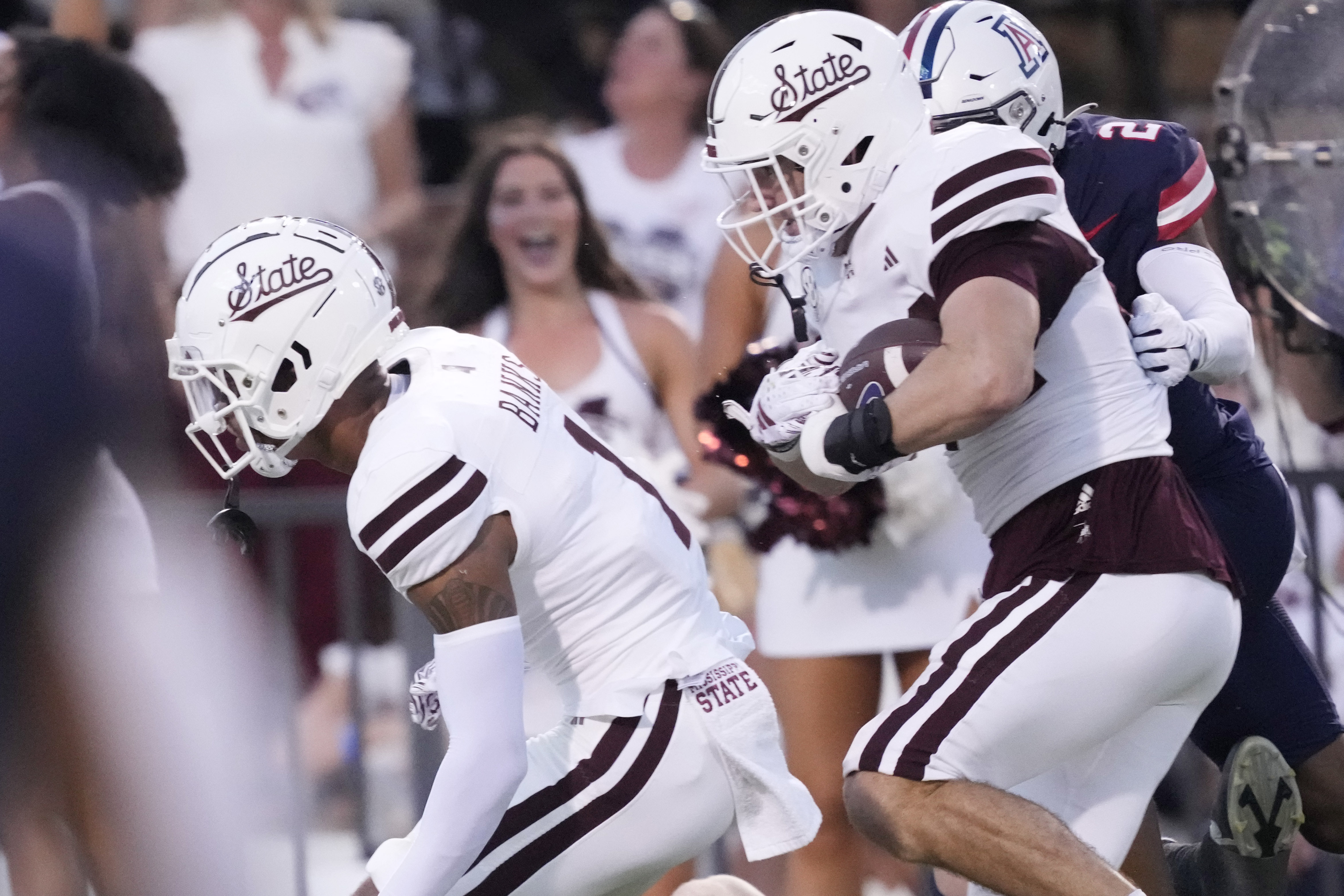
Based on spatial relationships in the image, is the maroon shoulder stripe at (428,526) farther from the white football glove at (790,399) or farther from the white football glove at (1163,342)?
the white football glove at (1163,342)

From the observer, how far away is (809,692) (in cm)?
481

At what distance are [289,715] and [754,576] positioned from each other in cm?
138

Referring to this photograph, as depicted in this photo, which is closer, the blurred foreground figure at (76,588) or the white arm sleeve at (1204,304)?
the white arm sleeve at (1204,304)

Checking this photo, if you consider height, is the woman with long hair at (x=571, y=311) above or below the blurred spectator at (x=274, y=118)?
below

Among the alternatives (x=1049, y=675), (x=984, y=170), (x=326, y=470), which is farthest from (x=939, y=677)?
(x=326, y=470)

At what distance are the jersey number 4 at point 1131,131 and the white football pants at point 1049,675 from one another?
0.98 m

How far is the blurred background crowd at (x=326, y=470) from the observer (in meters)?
4.23

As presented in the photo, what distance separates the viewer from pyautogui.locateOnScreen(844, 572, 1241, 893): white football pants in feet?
10.6

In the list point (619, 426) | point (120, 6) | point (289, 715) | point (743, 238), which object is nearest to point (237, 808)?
point (289, 715)

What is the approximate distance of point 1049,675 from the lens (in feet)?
10.5

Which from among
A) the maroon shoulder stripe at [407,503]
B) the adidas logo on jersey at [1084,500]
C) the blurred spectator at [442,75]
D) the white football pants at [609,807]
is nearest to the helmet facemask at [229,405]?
the maroon shoulder stripe at [407,503]

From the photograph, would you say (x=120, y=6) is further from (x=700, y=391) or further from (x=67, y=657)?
(x=67, y=657)

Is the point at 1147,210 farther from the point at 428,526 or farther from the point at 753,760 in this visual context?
the point at 428,526

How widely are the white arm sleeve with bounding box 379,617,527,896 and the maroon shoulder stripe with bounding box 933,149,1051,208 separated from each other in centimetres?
103
